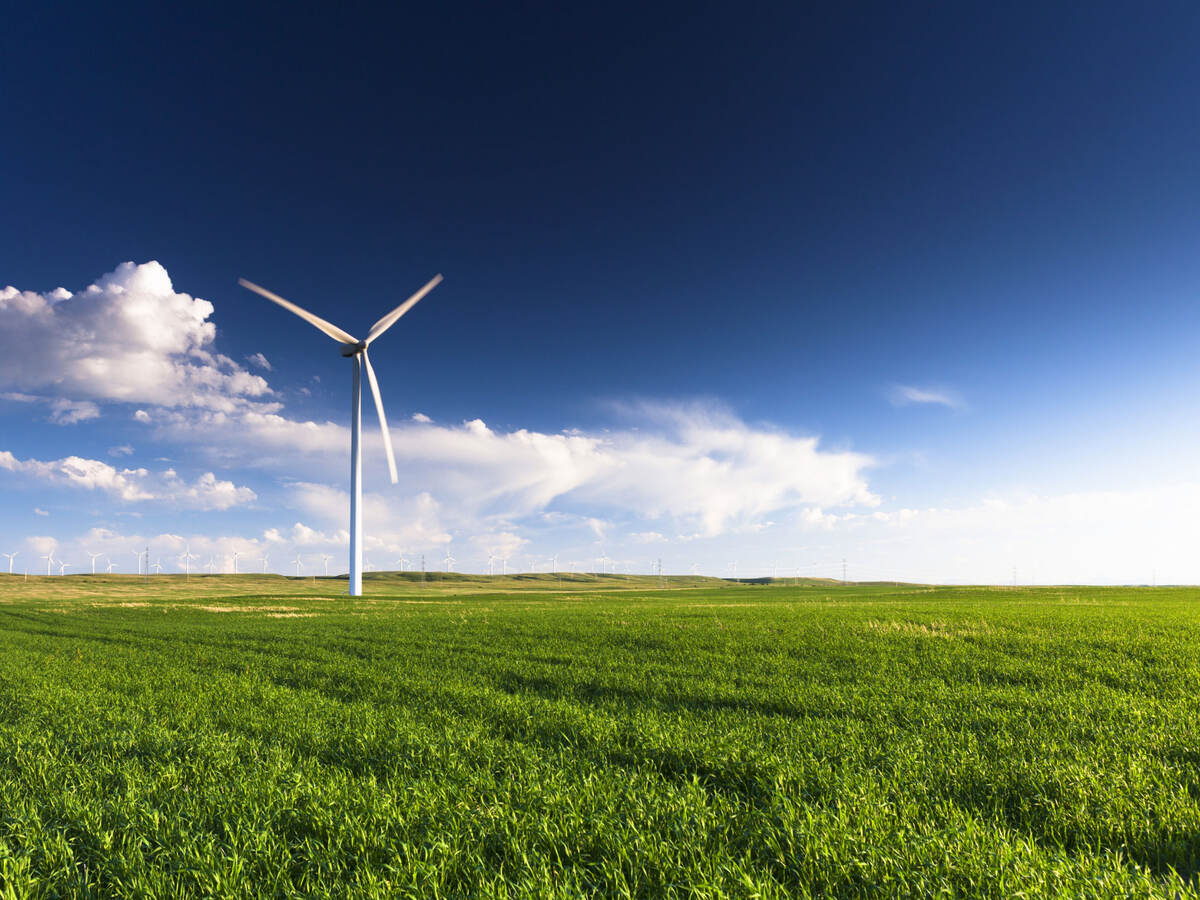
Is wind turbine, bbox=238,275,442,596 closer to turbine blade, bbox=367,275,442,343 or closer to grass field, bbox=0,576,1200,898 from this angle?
turbine blade, bbox=367,275,442,343

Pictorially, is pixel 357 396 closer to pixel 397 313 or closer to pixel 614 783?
pixel 397 313

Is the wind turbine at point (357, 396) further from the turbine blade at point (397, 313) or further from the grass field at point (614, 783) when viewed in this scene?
the grass field at point (614, 783)

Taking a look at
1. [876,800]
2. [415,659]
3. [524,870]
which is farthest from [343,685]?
[876,800]

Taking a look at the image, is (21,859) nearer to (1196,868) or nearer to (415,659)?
(1196,868)

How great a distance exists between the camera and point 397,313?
83.8 metres

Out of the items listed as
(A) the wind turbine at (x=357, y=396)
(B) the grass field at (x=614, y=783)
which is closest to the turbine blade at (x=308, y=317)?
(A) the wind turbine at (x=357, y=396)

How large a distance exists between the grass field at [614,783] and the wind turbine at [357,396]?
6717 cm

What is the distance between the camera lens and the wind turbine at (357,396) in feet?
260

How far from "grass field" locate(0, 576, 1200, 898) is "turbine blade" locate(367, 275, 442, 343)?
73.8 m

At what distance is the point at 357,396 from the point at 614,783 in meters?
91.6

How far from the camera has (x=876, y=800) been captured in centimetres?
607

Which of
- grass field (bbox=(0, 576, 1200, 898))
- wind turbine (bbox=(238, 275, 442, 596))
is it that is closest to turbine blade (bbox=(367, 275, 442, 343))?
wind turbine (bbox=(238, 275, 442, 596))

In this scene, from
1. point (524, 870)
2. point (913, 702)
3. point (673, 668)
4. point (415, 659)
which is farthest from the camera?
point (415, 659)

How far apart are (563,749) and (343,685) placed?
9.12 metres
